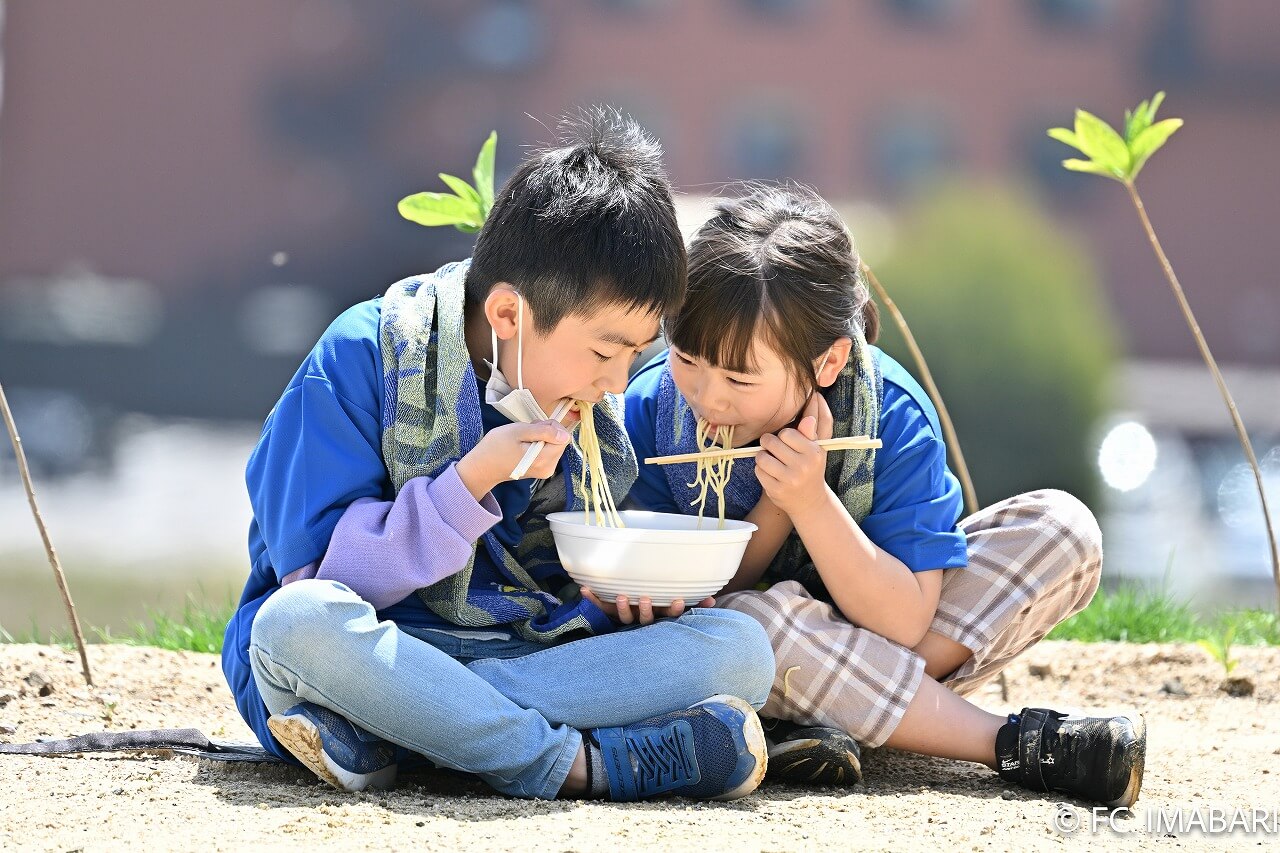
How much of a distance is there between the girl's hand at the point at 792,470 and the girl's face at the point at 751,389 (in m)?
0.07

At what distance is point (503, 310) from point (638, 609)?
1.57 ft

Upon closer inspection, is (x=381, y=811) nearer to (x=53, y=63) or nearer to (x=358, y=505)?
(x=358, y=505)

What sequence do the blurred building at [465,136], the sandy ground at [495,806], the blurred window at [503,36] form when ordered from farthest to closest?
1. the blurred window at [503,36]
2. the blurred building at [465,136]
3. the sandy ground at [495,806]

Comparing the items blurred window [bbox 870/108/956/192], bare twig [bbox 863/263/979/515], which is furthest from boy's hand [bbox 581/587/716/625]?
blurred window [bbox 870/108/956/192]

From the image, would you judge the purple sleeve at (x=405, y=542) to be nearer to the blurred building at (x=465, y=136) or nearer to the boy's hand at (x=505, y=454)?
the boy's hand at (x=505, y=454)

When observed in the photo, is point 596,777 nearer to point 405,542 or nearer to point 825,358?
point 405,542

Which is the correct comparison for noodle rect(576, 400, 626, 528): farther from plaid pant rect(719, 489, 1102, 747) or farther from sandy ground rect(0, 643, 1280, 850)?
sandy ground rect(0, 643, 1280, 850)

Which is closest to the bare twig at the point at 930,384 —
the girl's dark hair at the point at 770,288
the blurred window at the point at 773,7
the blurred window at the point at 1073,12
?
the girl's dark hair at the point at 770,288

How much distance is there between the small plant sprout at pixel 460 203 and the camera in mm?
2566

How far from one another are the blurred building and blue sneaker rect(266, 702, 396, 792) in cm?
414

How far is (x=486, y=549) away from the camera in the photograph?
2.04 m

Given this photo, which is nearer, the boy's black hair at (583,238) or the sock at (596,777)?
the sock at (596,777)

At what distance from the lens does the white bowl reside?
1830 millimetres

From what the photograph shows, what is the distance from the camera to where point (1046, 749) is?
1944 millimetres
